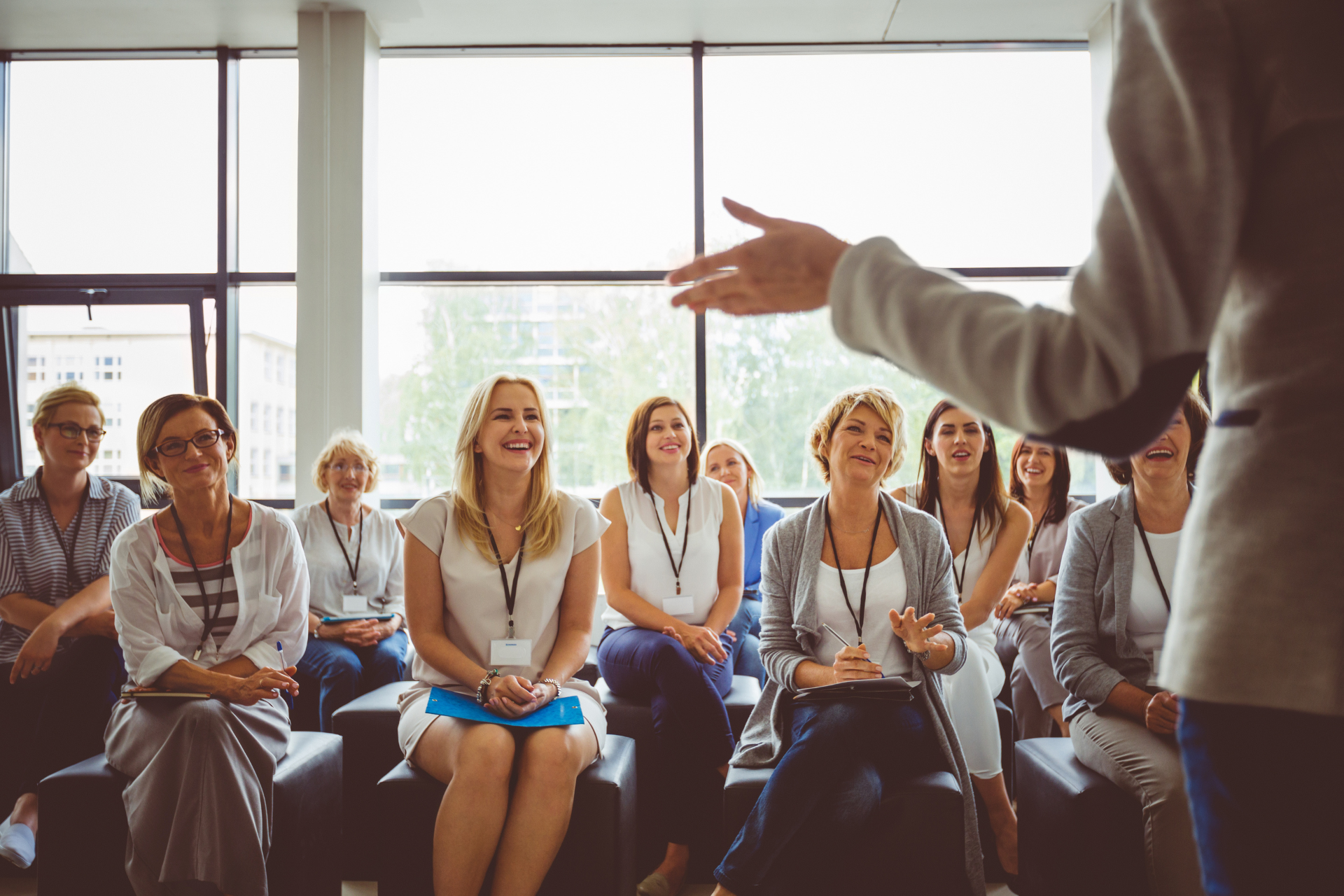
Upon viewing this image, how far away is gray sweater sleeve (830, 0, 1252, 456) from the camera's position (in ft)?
1.77

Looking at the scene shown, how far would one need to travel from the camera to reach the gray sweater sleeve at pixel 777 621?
2.50 metres

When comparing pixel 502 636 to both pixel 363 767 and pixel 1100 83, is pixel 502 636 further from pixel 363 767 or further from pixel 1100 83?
pixel 1100 83

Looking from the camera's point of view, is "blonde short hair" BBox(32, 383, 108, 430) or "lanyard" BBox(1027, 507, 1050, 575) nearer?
"blonde short hair" BBox(32, 383, 108, 430)

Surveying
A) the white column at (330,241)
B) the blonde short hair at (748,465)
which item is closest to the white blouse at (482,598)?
the blonde short hair at (748,465)

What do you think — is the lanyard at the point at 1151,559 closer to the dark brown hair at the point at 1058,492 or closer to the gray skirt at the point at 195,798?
the dark brown hair at the point at 1058,492

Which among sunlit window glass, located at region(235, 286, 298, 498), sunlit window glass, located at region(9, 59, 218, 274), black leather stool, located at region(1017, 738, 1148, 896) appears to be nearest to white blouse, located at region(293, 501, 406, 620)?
sunlit window glass, located at region(235, 286, 298, 498)

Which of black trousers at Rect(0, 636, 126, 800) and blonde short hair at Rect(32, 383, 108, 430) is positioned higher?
blonde short hair at Rect(32, 383, 108, 430)

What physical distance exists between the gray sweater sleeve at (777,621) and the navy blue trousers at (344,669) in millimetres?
1824

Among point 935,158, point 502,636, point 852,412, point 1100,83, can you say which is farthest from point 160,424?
point 1100,83

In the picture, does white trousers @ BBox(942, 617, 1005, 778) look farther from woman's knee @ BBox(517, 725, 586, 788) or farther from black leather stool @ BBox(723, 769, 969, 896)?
woman's knee @ BBox(517, 725, 586, 788)

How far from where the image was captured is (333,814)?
2.50 metres

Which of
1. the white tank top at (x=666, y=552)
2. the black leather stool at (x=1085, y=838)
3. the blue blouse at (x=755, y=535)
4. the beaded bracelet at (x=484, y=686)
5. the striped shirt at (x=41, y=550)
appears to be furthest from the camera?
the blue blouse at (x=755, y=535)

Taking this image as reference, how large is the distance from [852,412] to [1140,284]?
2224mm

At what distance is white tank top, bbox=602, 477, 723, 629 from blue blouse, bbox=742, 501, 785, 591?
33cm
